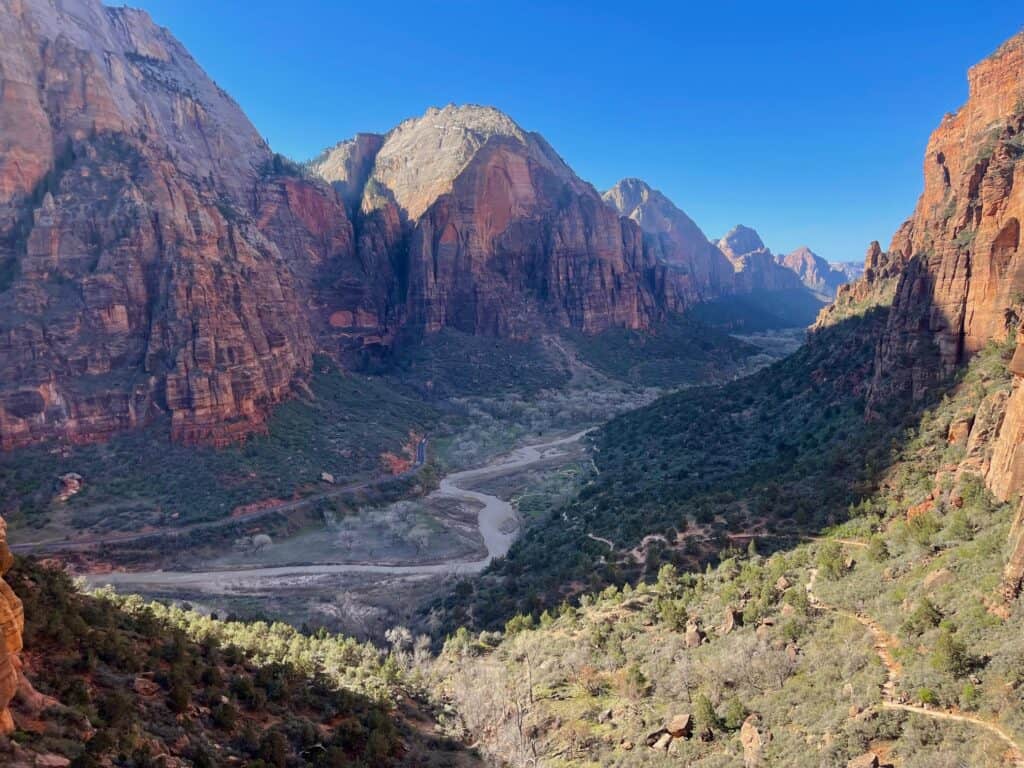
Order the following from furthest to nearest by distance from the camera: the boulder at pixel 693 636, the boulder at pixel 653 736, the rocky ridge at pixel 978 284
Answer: the rocky ridge at pixel 978 284
the boulder at pixel 693 636
the boulder at pixel 653 736

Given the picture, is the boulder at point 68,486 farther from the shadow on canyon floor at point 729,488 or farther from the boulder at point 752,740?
the boulder at point 752,740

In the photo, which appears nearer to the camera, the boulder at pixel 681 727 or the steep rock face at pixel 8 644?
the steep rock face at pixel 8 644

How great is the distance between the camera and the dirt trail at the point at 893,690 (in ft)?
43.3

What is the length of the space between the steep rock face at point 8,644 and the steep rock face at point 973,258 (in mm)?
41394

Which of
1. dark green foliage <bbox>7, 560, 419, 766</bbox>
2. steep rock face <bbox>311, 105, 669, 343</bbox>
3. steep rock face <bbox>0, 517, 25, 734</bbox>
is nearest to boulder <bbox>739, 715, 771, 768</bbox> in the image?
dark green foliage <bbox>7, 560, 419, 766</bbox>

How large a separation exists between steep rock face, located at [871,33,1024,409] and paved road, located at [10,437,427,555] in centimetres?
5404

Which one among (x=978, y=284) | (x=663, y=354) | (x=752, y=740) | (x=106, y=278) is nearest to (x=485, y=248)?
(x=663, y=354)

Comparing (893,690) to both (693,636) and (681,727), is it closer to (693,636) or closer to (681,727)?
(681,727)

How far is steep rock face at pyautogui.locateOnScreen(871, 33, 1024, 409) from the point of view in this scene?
32.3 m

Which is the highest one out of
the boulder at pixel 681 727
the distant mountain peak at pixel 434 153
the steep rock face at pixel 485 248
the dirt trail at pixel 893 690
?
the distant mountain peak at pixel 434 153

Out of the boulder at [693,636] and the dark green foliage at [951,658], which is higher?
the dark green foliage at [951,658]

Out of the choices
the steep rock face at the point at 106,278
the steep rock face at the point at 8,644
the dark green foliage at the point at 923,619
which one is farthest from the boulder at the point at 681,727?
the steep rock face at the point at 106,278

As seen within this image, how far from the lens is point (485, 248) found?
14212cm

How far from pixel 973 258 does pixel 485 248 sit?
379 ft
